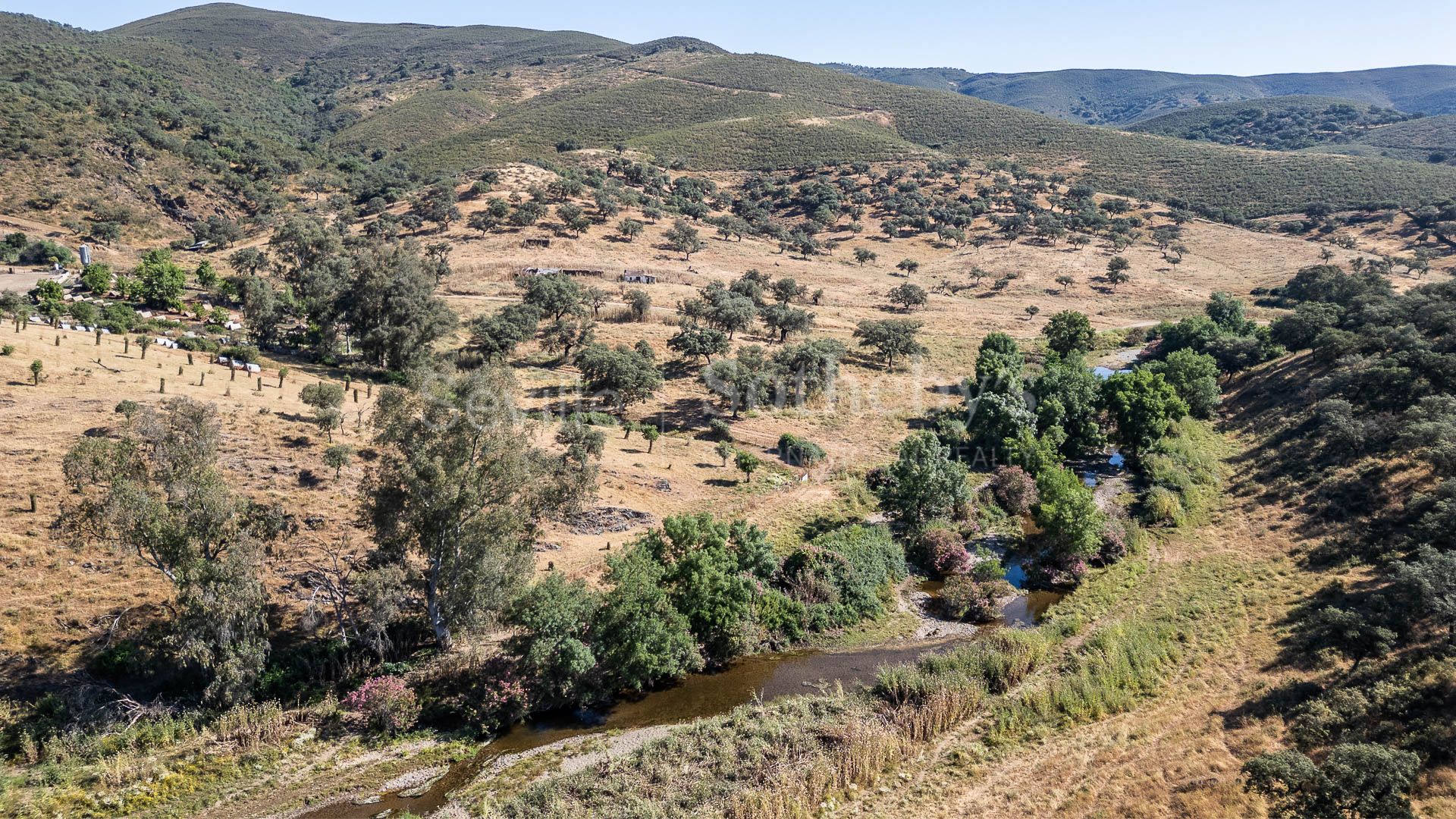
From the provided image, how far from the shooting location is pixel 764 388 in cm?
5100

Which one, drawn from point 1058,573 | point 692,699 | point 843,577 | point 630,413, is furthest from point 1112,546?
point 630,413

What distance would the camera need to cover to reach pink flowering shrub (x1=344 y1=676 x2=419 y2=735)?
21.3 metres

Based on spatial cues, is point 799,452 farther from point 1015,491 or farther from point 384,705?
point 384,705

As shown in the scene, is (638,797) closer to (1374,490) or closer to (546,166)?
(1374,490)

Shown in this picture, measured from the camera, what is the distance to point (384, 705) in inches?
839

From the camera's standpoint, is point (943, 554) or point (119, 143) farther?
point (119, 143)

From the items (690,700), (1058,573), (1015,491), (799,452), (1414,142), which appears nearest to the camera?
(690,700)

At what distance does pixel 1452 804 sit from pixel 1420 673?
5.80 meters

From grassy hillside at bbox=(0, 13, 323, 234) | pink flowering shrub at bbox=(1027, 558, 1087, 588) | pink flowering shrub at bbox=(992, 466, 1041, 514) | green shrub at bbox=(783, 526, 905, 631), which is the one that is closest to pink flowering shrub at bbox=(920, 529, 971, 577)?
green shrub at bbox=(783, 526, 905, 631)

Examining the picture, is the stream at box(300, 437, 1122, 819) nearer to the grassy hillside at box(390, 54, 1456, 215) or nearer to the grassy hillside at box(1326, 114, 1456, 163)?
the grassy hillside at box(390, 54, 1456, 215)

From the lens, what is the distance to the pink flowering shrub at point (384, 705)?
21312mm

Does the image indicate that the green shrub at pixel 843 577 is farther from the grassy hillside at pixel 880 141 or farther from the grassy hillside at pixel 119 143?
the grassy hillside at pixel 880 141

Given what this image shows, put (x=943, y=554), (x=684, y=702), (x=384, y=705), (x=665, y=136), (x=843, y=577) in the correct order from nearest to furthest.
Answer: (x=384, y=705)
(x=684, y=702)
(x=843, y=577)
(x=943, y=554)
(x=665, y=136)

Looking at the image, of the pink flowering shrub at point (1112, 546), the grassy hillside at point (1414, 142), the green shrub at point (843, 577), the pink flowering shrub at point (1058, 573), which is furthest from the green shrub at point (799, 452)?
the grassy hillside at point (1414, 142)
